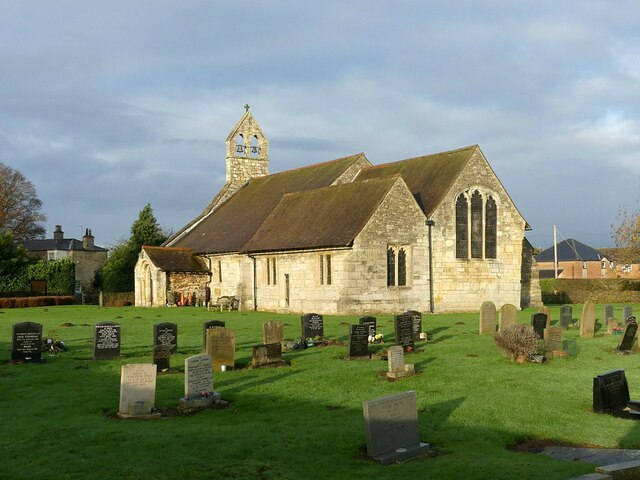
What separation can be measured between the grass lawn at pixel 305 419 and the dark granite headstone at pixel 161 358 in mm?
594

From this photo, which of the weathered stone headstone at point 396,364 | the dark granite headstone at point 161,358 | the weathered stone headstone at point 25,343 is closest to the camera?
the weathered stone headstone at point 396,364

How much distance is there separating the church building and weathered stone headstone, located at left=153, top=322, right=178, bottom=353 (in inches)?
554

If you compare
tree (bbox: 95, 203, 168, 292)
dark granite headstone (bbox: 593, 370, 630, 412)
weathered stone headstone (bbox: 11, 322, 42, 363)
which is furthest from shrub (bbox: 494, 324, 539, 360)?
tree (bbox: 95, 203, 168, 292)

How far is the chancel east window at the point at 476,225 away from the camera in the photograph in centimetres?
3791

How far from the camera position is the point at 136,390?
44.5 feet

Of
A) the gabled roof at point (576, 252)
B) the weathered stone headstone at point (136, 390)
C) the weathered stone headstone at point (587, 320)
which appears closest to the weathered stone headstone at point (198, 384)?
the weathered stone headstone at point (136, 390)

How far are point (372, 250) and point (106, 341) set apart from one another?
16898mm

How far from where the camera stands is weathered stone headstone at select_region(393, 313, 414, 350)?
2169cm

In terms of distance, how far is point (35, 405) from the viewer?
559 inches

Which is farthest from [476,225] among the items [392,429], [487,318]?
[392,429]

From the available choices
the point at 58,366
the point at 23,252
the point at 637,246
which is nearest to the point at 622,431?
the point at 58,366

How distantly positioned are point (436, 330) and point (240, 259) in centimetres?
1648

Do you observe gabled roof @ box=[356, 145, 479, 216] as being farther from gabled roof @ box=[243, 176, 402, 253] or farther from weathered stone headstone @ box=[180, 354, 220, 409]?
weathered stone headstone @ box=[180, 354, 220, 409]

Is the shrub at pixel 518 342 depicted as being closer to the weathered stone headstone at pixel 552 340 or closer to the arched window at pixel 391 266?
the weathered stone headstone at pixel 552 340
